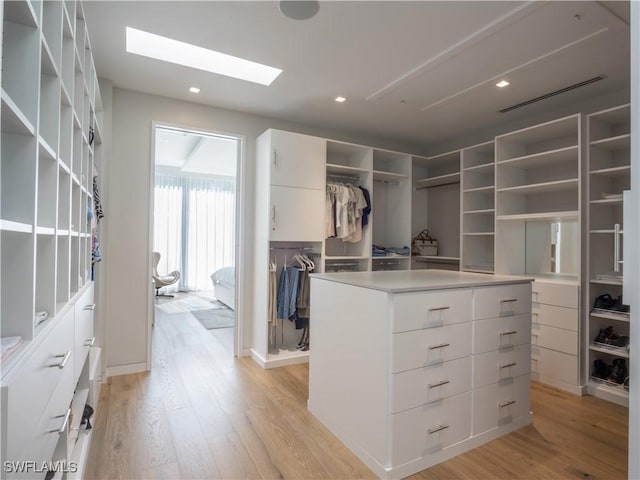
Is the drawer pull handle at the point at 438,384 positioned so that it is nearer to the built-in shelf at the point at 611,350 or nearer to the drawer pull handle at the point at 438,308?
the drawer pull handle at the point at 438,308

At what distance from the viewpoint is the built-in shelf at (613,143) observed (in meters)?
2.76

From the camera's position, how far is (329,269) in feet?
13.2

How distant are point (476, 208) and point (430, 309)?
2705 millimetres

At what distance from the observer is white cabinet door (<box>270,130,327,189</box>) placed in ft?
11.3

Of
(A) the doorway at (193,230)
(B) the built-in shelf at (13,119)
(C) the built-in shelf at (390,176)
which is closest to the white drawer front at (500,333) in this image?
(B) the built-in shelf at (13,119)

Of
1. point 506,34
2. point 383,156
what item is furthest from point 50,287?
point 383,156

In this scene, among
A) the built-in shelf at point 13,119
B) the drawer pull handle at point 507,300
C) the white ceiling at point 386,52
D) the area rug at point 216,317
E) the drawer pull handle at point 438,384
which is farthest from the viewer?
the area rug at point 216,317

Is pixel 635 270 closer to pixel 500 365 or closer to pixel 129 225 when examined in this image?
pixel 500 365

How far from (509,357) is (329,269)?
7.03ft

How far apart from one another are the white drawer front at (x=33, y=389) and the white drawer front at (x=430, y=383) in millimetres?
1423

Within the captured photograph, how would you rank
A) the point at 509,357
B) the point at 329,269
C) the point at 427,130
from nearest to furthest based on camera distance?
1. the point at 509,357
2. the point at 329,269
3. the point at 427,130

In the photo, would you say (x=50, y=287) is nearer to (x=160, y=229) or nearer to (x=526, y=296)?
(x=526, y=296)

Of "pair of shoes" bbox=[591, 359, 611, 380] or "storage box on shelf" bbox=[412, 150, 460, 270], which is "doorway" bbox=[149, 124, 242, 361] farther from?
"pair of shoes" bbox=[591, 359, 611, 380]

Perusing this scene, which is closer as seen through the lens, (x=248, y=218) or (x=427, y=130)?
(x=248, y=218)
